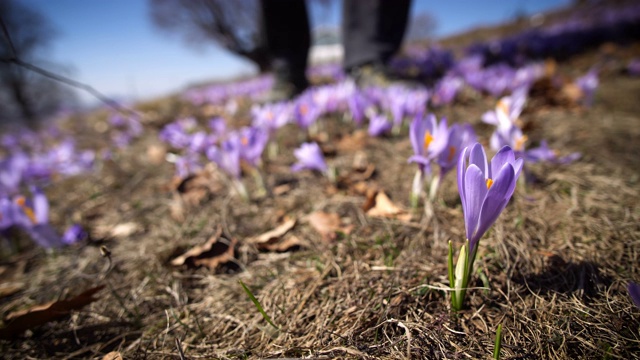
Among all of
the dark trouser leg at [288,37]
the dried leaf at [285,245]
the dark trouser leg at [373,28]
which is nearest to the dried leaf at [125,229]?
the dried leaf at [285,245]

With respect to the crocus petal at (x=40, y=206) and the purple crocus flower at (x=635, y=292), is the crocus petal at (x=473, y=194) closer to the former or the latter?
the purple crocus flower at (x=635, y=292)

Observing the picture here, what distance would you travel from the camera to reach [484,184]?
0.70m

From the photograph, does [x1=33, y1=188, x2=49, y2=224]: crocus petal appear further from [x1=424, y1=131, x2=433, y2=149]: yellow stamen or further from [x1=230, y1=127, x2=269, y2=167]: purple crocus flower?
[x1=424, y1=131, x2=433, y2=149]: yellow stamen

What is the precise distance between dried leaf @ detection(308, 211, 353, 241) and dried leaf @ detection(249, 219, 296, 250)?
0.10 m

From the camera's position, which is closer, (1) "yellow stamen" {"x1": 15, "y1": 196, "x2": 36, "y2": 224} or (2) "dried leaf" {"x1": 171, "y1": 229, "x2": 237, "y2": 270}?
(2) "dried leaf" {"x1": 171, "y1": 229, "x2": 237, "y2": 270}

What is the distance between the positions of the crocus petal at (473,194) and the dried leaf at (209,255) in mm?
911

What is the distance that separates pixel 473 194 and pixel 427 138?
0.43m

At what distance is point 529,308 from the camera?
78 centimetres

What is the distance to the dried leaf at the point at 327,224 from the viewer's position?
1240 mm

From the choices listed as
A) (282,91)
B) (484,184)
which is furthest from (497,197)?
(282,91)

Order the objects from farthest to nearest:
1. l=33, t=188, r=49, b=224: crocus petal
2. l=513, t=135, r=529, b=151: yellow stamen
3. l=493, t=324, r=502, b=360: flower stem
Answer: l=33, t=188, r=49, b=224: crocus petal
l=513, t=135, r=529, b=151: yellow stamen
l=493, t=324, r=502, b=360: flower stem

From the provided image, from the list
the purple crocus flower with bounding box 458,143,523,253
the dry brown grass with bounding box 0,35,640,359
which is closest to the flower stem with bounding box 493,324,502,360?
the dry brown grass with bounding box 0,35,640,359

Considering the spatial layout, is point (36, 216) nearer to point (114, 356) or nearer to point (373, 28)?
point (114, 356)

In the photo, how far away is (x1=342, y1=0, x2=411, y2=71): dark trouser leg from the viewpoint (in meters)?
3.74
